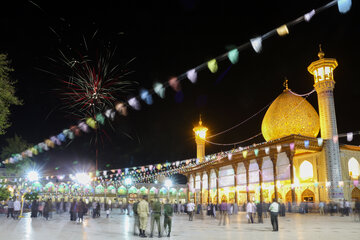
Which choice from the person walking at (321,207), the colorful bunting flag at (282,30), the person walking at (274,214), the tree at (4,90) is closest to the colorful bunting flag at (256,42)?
the colorful bunting flag at (282,30)

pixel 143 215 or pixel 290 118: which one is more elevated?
pixel 290 118

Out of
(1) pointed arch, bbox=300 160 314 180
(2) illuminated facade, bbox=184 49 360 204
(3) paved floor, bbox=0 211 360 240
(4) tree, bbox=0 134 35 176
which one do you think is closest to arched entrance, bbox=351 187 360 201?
(2) illuminated facade, bbox=184 49 360 204

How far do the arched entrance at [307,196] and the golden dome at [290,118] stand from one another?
6112 millimetres

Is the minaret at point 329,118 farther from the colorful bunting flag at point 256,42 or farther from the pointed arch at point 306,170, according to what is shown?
the colorful bunting flag at point 256,42

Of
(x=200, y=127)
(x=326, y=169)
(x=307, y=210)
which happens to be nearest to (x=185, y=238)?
(x=307, y=210)

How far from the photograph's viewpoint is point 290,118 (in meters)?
33.2

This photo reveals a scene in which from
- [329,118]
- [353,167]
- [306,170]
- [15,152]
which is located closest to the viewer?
[329,118]

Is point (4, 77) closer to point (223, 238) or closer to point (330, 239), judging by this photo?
point (223, 238)

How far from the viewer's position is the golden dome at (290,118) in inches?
1289

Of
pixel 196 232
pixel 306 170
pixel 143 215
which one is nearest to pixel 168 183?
pixel 306 170

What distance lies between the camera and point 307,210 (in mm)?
26422

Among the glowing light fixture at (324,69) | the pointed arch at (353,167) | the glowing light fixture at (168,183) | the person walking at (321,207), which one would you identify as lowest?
the person walking at (321,207)

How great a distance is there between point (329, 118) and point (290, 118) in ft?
15.2

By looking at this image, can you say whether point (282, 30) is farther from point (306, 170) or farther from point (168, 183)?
point (168, 183)
